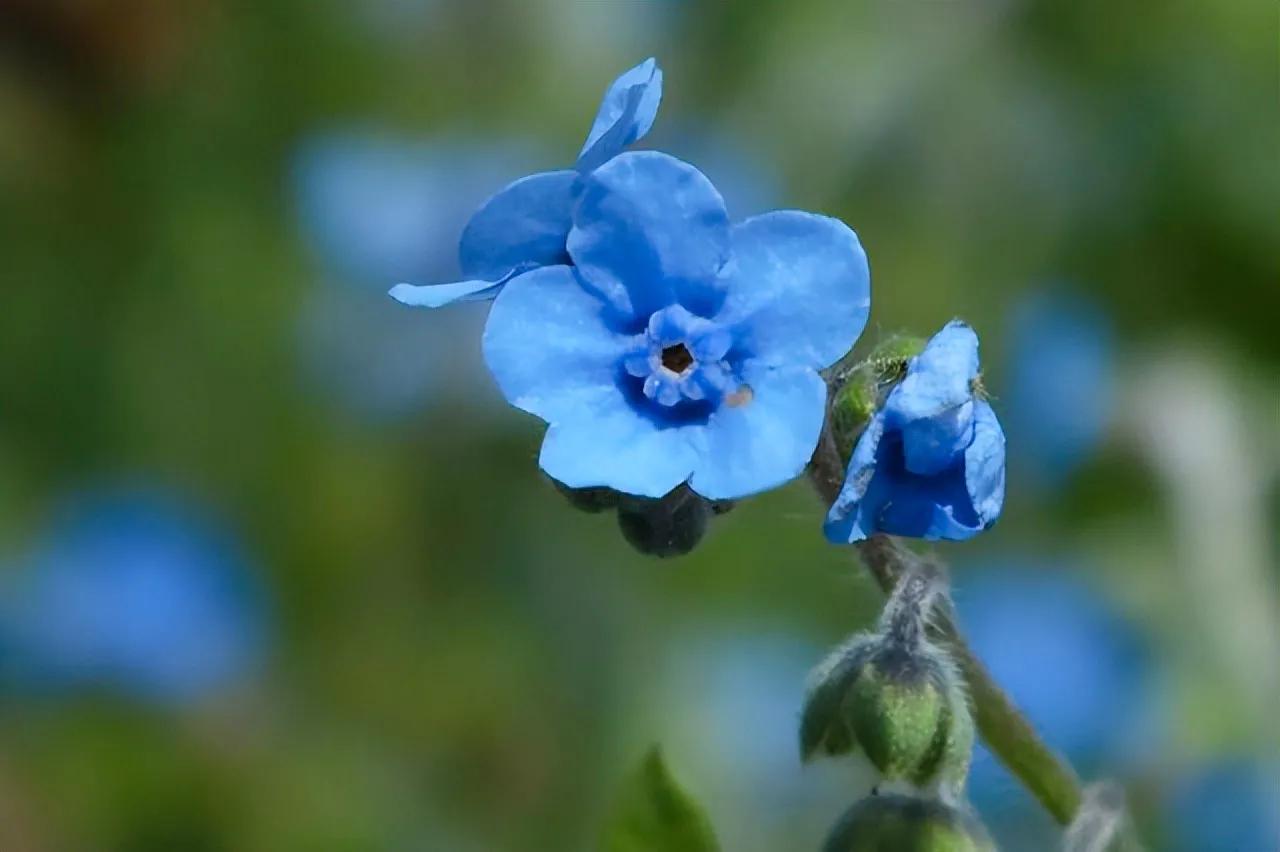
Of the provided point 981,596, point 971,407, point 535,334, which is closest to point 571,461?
point 535,334

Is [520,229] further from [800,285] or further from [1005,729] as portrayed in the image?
[1005,729]

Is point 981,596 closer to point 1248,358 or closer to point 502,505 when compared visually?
point 1248,358

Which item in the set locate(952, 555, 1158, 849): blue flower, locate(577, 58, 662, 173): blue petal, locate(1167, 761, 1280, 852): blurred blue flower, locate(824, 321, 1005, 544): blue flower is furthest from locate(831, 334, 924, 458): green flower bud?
locate(1167, 761, 1280, 852): blurred blue flower

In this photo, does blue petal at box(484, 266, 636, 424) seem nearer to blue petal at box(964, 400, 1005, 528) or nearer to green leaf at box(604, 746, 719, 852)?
blue petal at box(964, 400, 1005, 528)

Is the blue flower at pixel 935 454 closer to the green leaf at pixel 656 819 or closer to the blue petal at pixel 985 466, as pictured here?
the blue petal at pixel 985 466

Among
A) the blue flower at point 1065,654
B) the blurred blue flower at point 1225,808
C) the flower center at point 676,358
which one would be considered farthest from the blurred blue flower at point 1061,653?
the flower center at point 676,358

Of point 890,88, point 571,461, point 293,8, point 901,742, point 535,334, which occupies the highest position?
point 293,8

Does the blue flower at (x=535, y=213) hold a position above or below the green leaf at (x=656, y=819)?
above

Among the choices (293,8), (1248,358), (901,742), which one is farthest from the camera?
(293,8)
